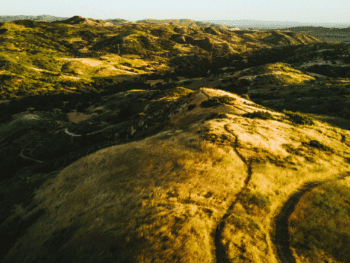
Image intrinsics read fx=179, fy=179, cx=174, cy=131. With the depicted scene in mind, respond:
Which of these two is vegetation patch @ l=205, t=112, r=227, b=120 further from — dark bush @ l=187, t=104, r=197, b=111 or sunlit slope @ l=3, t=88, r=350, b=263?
dark bush @ l=187, t=104, r=197, b=111

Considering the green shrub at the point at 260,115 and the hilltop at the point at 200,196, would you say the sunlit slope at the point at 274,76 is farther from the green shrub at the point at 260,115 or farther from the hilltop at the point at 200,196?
the green shrub at the point at 260,115

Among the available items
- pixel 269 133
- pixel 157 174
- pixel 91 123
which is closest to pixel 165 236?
pixel 157 174

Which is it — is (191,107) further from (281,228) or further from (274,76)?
(274,76)

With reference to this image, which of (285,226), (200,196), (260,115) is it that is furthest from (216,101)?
(285,226)

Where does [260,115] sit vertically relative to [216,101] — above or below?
above

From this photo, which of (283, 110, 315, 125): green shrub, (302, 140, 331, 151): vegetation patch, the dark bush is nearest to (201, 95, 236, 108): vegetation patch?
the dark bush

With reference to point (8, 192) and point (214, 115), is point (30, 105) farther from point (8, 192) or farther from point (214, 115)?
point (214, 115)
